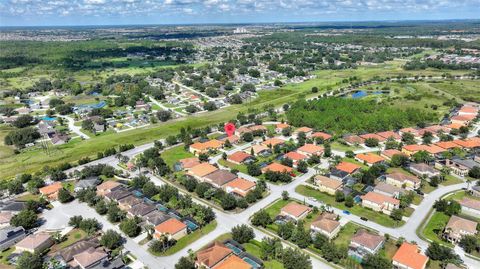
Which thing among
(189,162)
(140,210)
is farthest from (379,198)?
(140,210)

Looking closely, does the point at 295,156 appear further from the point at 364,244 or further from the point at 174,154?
the point at 364,244

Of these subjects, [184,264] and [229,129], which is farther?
[229,129]

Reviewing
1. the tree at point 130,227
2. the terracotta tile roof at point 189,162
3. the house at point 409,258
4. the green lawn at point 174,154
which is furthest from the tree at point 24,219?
the house at point 409,258

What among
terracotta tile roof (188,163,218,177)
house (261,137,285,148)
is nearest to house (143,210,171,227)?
terracotta tile roof (188,163,218,177)

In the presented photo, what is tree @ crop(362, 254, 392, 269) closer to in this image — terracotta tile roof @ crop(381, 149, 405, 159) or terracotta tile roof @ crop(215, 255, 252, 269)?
terracotta tile roof @ crop(215, 255, 252, 269)

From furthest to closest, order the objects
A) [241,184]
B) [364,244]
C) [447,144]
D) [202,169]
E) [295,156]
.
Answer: [447,144]
[295,156]
[202,169]
[241,184]
[364,244]

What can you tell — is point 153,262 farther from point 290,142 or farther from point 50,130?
point 50,130

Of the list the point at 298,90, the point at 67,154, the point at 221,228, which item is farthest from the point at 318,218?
the point at 298,90

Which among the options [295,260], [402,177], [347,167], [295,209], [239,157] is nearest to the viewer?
[295,260]
